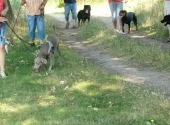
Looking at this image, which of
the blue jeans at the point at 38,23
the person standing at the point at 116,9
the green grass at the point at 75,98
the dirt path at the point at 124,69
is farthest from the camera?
the person standing at the point at 116,9

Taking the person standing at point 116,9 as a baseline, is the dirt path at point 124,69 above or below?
below

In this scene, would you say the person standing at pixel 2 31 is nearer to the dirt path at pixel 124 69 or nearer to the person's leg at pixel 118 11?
the dirt path at pixel 124 69

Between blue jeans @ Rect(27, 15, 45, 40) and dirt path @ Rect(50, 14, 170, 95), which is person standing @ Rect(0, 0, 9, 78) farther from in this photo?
blue jeans @ Rect(27, 15, 45, 40)

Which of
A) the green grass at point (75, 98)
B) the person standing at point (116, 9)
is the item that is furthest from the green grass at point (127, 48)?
the green grass at point (75, 98)

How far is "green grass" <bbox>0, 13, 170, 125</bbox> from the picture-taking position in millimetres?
6254

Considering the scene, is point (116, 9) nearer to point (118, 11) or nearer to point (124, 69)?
point (118, 11)

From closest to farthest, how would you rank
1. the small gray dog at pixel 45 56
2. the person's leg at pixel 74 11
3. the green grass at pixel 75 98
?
the green grass at pixel 75 98 → the small gray dog at pixel 45 56 → the person's leg at pixel 74 11

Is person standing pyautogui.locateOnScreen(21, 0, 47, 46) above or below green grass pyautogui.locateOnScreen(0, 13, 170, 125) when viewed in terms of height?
above

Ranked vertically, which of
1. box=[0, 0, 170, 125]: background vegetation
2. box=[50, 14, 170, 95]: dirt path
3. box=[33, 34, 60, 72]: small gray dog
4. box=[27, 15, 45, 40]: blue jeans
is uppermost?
box=[27, 15, 45, 40]: blue jeans

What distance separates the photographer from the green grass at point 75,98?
20.5 feet

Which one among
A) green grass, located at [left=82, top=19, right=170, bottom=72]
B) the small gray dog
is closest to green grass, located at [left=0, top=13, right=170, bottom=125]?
the small gray dog

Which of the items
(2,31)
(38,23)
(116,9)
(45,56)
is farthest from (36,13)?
(116,9)

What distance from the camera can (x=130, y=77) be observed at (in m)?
9.15

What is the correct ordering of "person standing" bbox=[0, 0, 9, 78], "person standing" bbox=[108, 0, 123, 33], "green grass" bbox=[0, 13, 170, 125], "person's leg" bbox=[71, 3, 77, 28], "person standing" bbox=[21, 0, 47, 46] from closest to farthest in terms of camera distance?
"green grass" bbox=[0, 13, 170, 125]
"person standing" bbox=[0, 0, 9, 78]
"person standing" bbox=[21, 0, 47, 46]
"person standing" bbox=[108, 0, 123, 33]
"person's leg" bbox=[71, 3, 77, 28]
